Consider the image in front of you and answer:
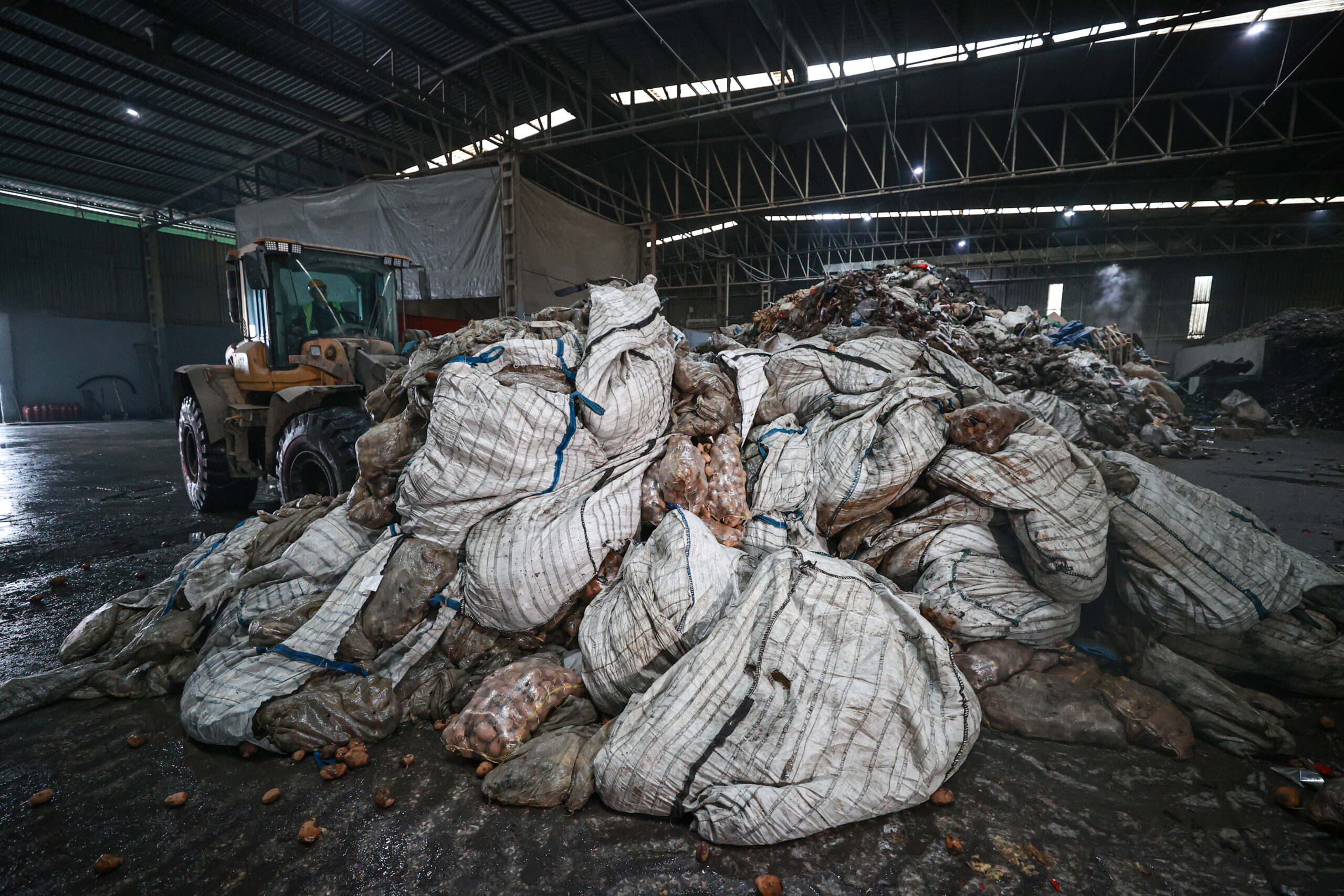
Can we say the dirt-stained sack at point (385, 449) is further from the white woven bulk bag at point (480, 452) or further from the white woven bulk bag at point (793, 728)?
the white woven bulk bag at point (793, 728)

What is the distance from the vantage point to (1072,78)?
6.65 metres

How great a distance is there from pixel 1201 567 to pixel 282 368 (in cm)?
513

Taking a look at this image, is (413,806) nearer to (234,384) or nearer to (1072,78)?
(234,384)

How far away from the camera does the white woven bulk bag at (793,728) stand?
1237 millimetres

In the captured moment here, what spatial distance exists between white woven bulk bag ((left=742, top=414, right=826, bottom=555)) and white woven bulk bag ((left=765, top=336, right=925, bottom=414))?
1.36 ft

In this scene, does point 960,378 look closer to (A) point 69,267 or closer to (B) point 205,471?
(B) point 205,471

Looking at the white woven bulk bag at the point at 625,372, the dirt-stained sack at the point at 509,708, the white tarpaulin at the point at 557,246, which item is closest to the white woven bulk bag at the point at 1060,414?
the white woven bulk bag at the point at 625,372

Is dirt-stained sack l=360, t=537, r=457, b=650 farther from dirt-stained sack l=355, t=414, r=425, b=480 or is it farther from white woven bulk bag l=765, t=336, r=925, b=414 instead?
white woven bulk bag l=765, t=336, r=925, b=414

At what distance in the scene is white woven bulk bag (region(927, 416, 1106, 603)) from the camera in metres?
1.77

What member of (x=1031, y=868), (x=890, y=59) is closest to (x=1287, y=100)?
(x=890, y=59)

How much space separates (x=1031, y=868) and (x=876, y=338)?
89.0 inches

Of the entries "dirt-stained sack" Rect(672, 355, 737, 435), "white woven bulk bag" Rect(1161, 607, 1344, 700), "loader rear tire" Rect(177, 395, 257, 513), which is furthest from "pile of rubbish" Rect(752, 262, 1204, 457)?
"loader rear tire" Rect(177, 395, 257, 513)

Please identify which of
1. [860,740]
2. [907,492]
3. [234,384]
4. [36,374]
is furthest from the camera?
[36,374]

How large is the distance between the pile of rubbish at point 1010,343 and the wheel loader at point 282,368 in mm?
2987
